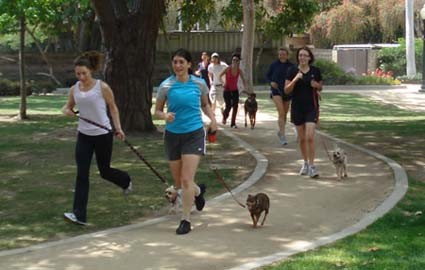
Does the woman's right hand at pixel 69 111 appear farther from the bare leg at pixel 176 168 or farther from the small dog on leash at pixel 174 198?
the small dog on leash at pixel 174 198

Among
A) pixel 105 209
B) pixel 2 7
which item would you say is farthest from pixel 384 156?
pixel 2 7

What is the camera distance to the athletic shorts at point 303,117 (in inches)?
396

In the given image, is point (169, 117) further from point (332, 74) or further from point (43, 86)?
point (332, 74)

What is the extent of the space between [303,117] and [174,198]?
2825mm

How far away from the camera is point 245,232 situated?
746 cm

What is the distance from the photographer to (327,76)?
131 feet

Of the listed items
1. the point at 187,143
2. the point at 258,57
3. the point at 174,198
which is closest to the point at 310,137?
the point at 174,198

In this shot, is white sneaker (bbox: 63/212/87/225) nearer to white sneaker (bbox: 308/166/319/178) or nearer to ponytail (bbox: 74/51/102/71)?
ponytail (bbox: 74/51/102/71)

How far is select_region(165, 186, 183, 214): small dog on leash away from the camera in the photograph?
7902 millimetres

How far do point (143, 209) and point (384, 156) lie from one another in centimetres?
477

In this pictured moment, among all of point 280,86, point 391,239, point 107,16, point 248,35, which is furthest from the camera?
point 248,35

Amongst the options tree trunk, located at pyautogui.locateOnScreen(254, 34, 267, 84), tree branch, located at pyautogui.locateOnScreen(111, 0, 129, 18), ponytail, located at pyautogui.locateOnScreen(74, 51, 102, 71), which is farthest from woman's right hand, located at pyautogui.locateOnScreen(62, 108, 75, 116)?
tree trunk, located at pyautogui.locateOnScreen(254, 34, 267, 84)

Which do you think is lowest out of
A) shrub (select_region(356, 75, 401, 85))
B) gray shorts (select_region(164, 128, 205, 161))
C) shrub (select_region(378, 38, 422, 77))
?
gray shorts (select_region(164, 128, 205, 161))

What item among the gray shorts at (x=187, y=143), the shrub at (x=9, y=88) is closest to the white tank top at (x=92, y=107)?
the gray shorts at (x=187, y=143)
